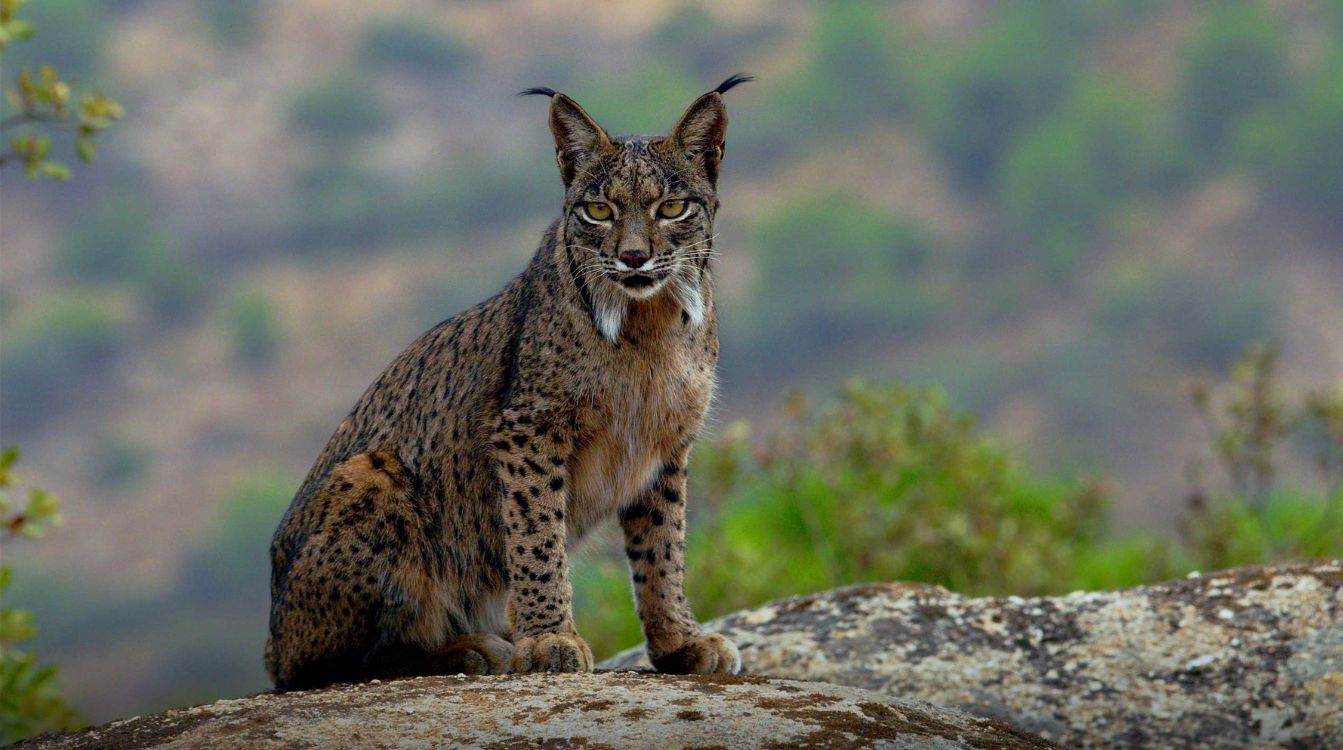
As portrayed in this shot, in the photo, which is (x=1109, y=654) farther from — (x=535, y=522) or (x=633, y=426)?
(x=535, y=522)

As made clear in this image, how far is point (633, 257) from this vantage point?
6.40 metres

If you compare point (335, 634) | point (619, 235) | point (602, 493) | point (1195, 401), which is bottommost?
point (335, 634)

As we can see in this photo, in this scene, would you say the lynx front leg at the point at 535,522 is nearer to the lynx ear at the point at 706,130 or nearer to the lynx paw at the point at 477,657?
the lynx paw at the point at 477,657

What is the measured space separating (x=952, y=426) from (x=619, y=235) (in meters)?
7.97

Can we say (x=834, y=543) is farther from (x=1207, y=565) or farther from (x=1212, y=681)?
(x=1212, y=681)

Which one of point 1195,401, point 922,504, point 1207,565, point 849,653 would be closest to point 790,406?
point 922,504

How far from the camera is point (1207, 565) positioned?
44.2 feet

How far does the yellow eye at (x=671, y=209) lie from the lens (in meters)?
6.62

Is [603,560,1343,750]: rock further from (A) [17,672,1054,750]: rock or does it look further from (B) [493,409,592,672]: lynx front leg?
(B) [493,409,592,672]: lynx front leg

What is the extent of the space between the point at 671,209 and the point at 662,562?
5.65 feet

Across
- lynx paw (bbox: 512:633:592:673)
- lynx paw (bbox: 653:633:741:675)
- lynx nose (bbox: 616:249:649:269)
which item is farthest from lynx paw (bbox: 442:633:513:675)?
lynx nose (bbox: 616:249:649:269)

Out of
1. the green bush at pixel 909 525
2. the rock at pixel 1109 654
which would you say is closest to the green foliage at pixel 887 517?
the green bush at pixel 909 525

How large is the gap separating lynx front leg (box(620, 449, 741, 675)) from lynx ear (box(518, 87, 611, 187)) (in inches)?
58.0

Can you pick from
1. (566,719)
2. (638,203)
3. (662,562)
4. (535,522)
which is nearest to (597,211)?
(638,203)
